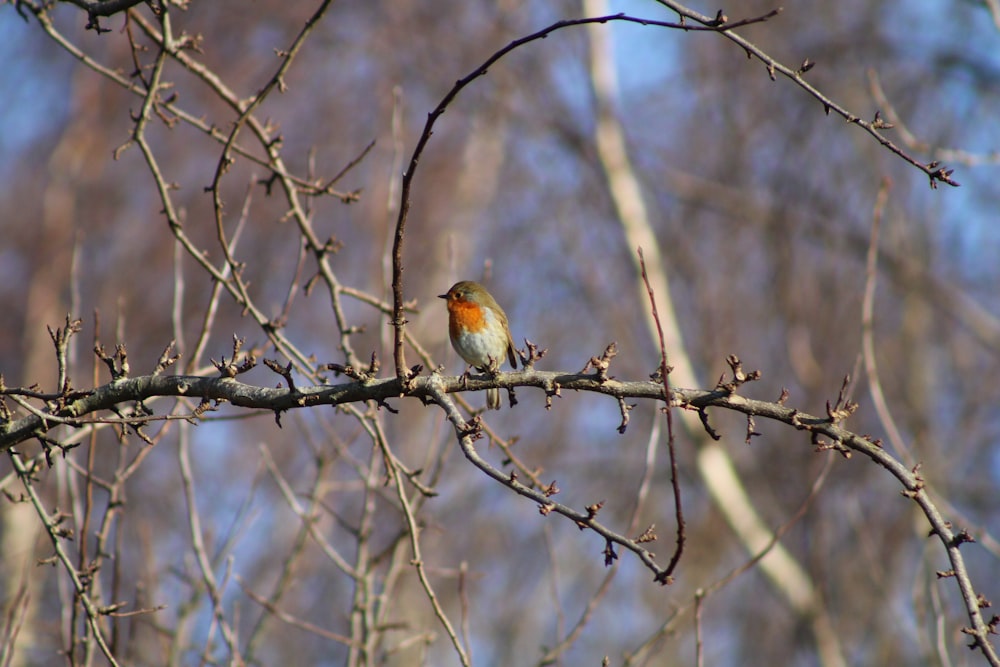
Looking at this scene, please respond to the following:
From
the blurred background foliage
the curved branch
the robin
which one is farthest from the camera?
the blurred background foliage

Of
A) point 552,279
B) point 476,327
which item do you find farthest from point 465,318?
point 552,279

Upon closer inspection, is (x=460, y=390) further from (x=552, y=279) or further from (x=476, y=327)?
(x=552, y=279)

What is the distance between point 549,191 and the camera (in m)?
10.2

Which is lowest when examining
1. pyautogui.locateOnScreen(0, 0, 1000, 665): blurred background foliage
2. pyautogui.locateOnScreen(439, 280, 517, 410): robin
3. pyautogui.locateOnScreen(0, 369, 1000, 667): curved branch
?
pyautogui.locateOnScreen(0, 369, 1000, 667): curved branch

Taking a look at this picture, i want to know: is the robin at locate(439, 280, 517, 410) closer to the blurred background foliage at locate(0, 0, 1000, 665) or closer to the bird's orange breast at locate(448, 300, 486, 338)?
the bird's orange breast at locate(448, 300, 486, 338)

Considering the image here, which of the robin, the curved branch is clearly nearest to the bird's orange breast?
the robin

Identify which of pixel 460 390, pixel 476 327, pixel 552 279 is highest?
pixel 552 279

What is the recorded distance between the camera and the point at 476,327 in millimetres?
4590

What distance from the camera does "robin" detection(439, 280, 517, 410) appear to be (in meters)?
4.55

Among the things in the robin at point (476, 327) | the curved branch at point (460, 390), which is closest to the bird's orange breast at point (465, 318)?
the robin at point (476, 327)

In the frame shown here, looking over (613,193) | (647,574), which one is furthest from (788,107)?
(647,574)

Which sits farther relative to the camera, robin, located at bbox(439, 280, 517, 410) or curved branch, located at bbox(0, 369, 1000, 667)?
robin, located at bbox(439, 280, 517, 410)

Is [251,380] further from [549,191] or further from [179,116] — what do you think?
[179,116]

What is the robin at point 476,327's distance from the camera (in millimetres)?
4555
